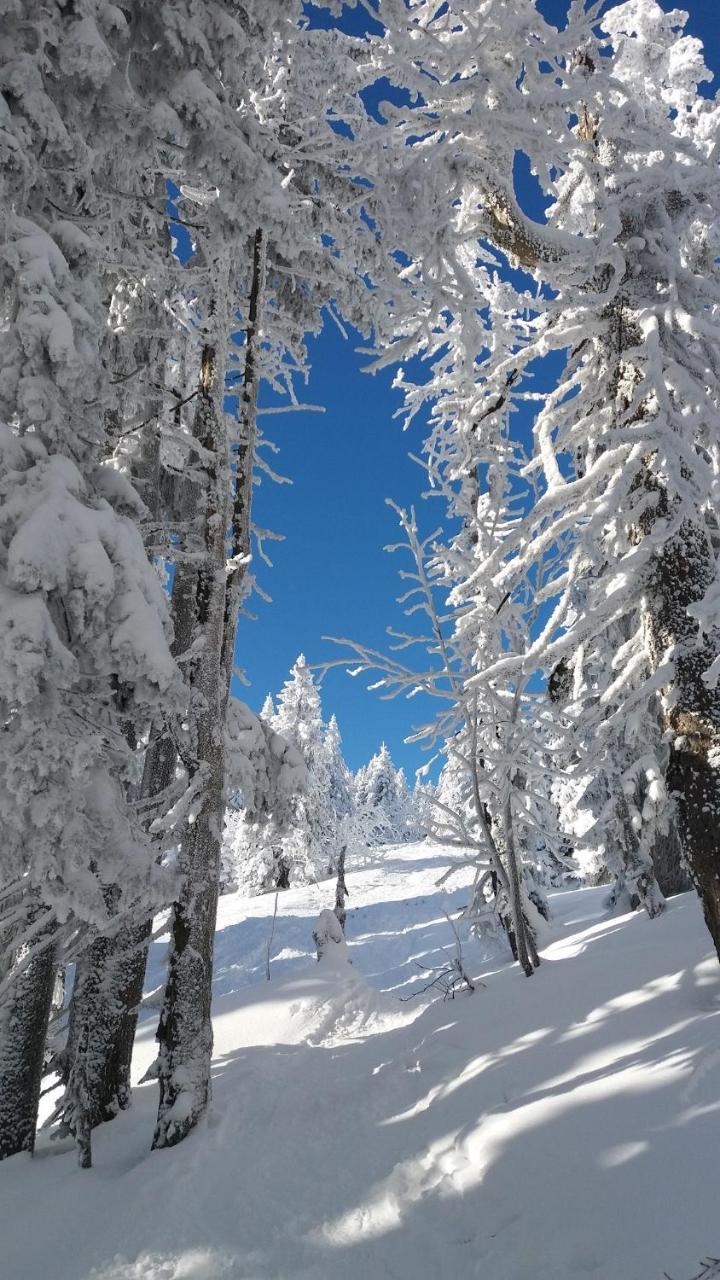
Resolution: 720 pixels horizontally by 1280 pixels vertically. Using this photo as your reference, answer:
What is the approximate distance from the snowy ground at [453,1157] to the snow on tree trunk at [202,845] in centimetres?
38

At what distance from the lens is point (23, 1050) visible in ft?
20.1

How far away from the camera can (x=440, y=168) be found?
5441 millimetres

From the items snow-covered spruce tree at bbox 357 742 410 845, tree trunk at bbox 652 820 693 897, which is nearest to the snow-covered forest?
tree trunk at bbox 652 820 693 897

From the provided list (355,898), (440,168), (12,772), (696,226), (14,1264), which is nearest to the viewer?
(12,772)

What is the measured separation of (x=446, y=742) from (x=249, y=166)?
5716 millimetres

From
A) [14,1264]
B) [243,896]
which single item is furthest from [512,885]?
[243,896]

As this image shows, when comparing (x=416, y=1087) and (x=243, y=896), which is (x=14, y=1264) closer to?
(x=416, y=1087)

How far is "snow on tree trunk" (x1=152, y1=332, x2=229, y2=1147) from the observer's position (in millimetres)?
5215

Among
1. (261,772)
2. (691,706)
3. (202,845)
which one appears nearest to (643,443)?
(691,706)

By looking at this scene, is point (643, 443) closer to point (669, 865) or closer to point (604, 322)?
point (604, 322)

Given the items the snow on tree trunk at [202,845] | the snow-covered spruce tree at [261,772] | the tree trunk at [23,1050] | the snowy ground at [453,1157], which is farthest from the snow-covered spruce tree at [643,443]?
the tree trunk at [23,1050]

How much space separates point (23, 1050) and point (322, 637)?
4685 mm

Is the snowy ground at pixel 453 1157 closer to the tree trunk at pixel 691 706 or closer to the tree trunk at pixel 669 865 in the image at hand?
the tree trunk at pixel 691 706

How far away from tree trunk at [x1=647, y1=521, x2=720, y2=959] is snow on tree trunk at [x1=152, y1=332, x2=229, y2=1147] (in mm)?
3619
